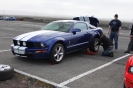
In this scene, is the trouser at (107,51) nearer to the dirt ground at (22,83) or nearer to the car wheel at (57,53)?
the car wheel at (57,53)

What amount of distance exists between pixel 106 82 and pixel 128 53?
4.07 m

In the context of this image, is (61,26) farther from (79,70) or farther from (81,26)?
(79,70)

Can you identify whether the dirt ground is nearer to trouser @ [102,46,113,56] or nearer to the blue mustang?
the blue mustang

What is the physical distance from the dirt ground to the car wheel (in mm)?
1460

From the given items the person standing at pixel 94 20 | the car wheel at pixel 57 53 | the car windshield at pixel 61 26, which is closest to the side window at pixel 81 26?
the car windshield at pixel 61 26

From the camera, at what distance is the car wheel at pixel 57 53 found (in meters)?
5.88

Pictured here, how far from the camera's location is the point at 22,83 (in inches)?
169

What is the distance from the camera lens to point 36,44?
18.6ft

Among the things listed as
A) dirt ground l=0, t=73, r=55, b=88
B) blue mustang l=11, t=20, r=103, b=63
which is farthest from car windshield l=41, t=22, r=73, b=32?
dirt ground l=0, t=73, r=55, b=88

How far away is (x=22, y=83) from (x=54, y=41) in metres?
1.98

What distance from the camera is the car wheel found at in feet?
19.3

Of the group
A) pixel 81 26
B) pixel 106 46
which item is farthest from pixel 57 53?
pixel 106 46

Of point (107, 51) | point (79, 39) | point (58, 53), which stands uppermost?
point (79, 39)

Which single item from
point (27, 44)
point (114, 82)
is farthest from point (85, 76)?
point (27, 44)
